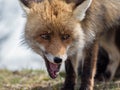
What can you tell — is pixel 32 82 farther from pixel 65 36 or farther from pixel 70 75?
pixel 65 36

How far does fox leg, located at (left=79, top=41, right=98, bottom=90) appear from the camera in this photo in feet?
33.3

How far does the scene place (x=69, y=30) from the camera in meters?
9.19

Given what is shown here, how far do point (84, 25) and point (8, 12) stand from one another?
17.7 meters

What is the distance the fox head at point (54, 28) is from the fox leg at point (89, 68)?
1.85ft

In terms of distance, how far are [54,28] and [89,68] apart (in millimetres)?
1422

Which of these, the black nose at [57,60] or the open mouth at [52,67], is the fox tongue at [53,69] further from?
the black nose at [57,60]

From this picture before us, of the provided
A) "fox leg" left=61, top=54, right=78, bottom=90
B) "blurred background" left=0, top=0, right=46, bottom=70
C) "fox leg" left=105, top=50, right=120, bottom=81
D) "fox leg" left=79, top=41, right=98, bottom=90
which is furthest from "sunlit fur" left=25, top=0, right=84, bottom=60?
"blurred background" left=0, top=0, right=46, bottom=70

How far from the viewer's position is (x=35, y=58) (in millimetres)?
21594

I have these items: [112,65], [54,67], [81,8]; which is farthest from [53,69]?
[112,65]

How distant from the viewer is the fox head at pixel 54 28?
29.6ft

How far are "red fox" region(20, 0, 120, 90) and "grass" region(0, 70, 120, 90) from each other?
448 millimetres

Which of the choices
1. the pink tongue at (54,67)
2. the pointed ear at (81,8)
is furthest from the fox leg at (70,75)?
the pointed ear at (81,8)

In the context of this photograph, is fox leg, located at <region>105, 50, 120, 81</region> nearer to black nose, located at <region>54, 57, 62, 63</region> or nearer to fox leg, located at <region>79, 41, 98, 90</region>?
fox leg, located at <region>79, 41, 98, 90</region>

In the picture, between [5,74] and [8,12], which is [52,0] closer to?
[5,74]
